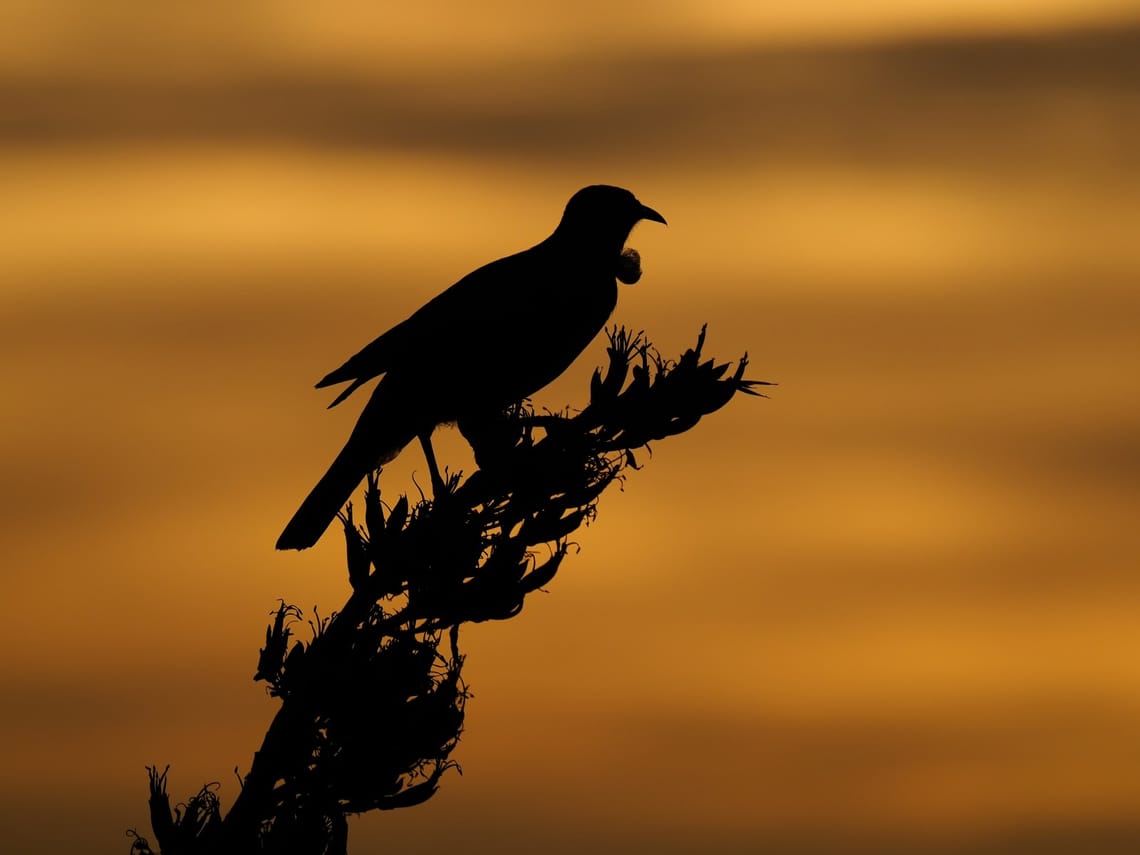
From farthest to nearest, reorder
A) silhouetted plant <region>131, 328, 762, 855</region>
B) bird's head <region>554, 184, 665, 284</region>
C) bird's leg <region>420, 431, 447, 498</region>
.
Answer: bird's head <region>554, 184, 665, 284</region> → bird's leg <region>420, 431, 447, 498</region> → silhouetted plant <region>131, 328, 762, 855</region>

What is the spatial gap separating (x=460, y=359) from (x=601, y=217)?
1.60 m

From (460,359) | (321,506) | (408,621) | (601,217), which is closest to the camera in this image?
(408,621)

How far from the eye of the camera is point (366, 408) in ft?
24.1

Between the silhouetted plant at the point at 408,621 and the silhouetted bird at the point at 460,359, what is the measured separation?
145 cm

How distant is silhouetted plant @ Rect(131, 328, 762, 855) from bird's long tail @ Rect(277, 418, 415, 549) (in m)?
1.34

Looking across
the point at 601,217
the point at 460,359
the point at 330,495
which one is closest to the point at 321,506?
the point at 330,495

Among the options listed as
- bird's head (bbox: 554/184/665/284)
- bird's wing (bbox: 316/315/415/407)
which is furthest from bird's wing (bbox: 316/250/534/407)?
bird's head (bbox: 554/184/665/284)

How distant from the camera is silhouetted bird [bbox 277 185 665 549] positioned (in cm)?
711

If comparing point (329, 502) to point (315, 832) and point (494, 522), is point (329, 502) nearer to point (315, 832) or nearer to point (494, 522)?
point (494, 522)

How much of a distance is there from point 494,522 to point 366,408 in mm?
2088

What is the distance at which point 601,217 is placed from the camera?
8.35 meters

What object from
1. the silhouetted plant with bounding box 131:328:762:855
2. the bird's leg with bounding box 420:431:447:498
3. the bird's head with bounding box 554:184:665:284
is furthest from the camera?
the bird's head with bounding box 554:184:665:284

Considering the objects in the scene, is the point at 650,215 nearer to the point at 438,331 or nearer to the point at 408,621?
the point at 438,331

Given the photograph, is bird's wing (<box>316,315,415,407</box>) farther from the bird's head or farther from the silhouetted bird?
the bird's head
